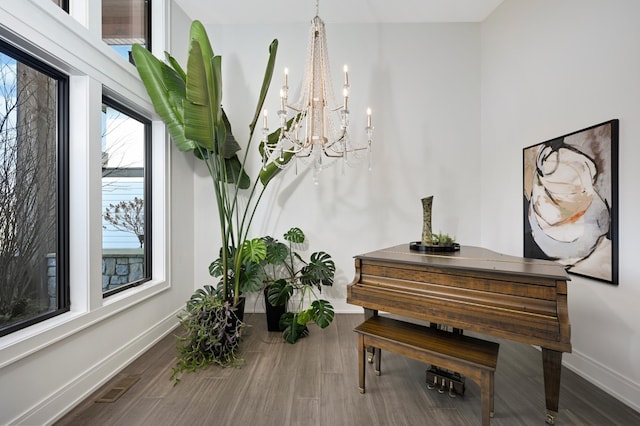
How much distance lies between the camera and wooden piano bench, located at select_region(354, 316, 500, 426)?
131cm

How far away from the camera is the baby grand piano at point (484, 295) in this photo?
4.23ft

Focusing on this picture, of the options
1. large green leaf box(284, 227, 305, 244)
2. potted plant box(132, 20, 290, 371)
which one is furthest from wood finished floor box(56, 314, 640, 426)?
large green leaf box(284, 227, 305, 244)

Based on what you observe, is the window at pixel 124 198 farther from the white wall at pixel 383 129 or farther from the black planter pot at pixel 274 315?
the black planter pot at pixel 274 315

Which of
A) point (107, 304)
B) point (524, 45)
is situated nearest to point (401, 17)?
Result: point (524, 45)

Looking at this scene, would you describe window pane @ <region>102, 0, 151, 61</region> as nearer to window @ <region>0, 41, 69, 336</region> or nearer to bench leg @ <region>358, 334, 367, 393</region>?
window @ <region>0, 41, 69, 336</region>

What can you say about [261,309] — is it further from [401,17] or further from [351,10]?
[401,17]

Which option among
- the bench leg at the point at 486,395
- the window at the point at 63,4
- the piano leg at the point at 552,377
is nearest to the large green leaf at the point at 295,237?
the bench leg at the point at 486,395

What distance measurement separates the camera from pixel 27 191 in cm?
158

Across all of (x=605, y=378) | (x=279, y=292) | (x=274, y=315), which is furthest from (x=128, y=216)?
(x=605, y=378)

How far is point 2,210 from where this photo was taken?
1.46 m

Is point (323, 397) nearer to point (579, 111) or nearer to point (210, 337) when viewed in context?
point (210, 337)

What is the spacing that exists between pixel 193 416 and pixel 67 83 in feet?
7.61

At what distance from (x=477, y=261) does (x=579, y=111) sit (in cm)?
150

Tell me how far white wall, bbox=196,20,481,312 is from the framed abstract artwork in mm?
773
